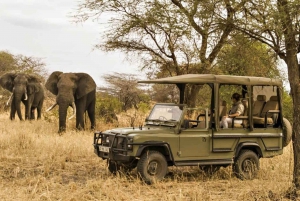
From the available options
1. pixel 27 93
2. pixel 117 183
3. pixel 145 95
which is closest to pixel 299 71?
pixel 117 183

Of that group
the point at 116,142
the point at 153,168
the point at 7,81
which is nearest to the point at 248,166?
the point at 153,168

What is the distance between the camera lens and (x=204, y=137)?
977 centimetres

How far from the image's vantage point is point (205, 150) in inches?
385

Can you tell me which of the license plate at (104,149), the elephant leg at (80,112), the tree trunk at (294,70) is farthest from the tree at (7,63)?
the tree trunk at (294,70)

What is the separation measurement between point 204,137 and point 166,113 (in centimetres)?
94

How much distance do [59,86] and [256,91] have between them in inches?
325

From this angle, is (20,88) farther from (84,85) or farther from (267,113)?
(267,113)

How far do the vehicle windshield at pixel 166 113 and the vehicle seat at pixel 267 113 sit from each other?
191cm

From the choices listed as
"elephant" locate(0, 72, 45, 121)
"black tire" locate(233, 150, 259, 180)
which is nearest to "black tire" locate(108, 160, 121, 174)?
"black tire" locate(233, 150, 259, 180)

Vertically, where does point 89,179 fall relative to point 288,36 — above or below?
below

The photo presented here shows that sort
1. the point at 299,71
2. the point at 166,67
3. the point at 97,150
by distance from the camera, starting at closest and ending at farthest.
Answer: the point at 299,71 → the point at 97,150 → the point at 166,67

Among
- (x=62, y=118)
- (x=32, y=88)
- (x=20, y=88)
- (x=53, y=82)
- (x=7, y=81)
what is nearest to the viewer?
(x=62, y=118)

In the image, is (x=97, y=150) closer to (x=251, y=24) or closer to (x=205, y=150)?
(x=205, y=150)

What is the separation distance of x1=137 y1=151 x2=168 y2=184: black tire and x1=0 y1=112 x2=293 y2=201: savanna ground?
0.14 meters
